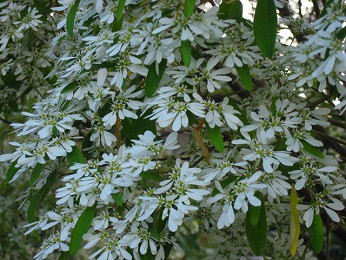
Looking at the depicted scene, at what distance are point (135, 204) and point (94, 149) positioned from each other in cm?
36

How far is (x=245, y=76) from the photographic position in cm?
142

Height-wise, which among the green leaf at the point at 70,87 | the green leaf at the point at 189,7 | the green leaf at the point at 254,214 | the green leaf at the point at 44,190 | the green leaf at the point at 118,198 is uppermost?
the green leaf at the point at 189,7

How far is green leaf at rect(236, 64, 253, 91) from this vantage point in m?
1.41

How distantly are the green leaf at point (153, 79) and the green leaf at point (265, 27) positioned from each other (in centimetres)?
21

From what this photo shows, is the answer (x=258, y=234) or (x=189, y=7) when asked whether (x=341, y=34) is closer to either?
(x=189, y=7)

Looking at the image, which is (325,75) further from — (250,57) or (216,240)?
(216,240)

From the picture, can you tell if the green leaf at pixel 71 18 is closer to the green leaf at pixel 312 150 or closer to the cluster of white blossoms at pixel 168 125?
the cluster of white blossoms at pixel 168 125

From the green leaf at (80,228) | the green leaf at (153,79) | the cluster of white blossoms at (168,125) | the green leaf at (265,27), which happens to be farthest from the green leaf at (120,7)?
the green leaf at (80,228)

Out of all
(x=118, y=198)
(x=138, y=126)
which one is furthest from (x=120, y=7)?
(x=118, y=198)

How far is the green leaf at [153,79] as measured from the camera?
1.39 meters

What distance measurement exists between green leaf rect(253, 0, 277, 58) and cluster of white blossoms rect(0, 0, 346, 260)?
8 cm

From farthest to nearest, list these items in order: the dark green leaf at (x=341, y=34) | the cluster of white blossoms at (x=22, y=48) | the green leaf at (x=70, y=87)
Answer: the cluster of white blossoms at (x=22, y=48), the green leaf at (x=70, y=87), the dark green leaf at (x=341, y=34)

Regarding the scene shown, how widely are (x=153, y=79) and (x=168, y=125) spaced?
0.39 ft

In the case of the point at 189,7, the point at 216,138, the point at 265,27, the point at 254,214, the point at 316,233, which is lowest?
the point at 316,233
